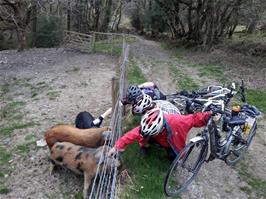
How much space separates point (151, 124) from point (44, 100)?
666 centimetres

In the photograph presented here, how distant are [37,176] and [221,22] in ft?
64.8

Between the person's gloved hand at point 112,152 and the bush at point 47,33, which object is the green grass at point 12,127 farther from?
the bush at point 47,33

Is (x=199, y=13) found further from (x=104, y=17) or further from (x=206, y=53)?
(x=104, y=17)

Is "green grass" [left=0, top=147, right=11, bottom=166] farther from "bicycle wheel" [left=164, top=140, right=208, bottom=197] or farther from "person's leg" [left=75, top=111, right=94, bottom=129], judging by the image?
"bicycle wheel" [left=164, top=140, right=208, bottom=197]

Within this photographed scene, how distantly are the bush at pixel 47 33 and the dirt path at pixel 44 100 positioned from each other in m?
7.50

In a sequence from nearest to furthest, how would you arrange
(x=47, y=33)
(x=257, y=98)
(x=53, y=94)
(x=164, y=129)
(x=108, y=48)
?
(x=164, y=129)
(x=257, y=98)
(x=53, y=94)
(x=108, y=48)
(x=47, y=33)

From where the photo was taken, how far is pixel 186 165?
19.1ft

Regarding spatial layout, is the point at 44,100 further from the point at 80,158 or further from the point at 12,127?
the point at 80,158

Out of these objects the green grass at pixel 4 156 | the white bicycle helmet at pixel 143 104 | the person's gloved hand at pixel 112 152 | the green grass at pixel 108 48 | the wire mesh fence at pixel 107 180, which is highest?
the white bicycle helmet at pixel 143 104

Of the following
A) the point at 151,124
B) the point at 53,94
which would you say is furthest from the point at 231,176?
the point at 53,94

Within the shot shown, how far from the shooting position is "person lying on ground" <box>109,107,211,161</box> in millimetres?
5392

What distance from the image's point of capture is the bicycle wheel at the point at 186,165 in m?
5.46

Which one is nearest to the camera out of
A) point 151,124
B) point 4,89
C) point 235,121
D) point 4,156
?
point 151,124

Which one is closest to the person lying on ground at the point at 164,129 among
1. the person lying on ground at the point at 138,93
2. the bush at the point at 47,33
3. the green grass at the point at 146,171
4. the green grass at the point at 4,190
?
the green grass at the point at 146,171
